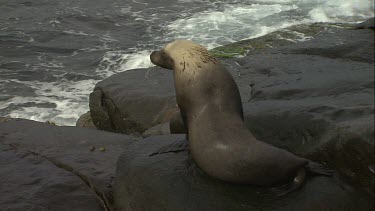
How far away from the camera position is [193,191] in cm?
387

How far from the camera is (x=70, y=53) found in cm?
1318

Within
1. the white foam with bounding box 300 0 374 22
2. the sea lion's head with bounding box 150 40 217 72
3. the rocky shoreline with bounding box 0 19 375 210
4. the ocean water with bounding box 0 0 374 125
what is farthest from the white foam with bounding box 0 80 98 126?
the white foam with bounding box 300 0 374 22

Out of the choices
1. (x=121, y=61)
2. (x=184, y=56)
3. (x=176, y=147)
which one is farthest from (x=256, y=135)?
(x=121, y=61)

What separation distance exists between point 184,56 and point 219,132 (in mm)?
928

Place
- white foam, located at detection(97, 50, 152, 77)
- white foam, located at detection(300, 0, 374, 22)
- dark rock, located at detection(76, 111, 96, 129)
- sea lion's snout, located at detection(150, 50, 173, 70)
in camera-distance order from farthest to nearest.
Answer: white foam, located at detection(300, 0, 374, 22)
white foam, located at detection(97, 50, 152, 77)
dark rock, located at detection(76, 111, 96, 129)
sea lion's snout, located at detection(150, 50, 173, 70)

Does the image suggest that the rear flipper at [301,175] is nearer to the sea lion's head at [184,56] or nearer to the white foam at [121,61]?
the sea lion's head at [184,56]

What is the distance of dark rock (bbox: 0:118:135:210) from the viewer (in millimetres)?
4402

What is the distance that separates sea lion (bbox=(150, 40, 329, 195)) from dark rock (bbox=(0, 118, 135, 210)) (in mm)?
760

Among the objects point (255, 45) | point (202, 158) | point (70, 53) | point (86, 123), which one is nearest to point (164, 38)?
point (70, 53)

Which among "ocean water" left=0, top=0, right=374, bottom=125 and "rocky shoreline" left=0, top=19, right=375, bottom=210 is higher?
"rocky shoreline" left=0, top=19, right=375, bottom=210

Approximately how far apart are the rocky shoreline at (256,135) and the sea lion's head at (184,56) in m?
0.62

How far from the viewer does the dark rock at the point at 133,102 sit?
22.1 ft

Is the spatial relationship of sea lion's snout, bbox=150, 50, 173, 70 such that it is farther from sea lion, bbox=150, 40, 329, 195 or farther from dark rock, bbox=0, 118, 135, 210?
dark rock, bbox=0, 118, 135, 210

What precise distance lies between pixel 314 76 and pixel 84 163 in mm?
2426
